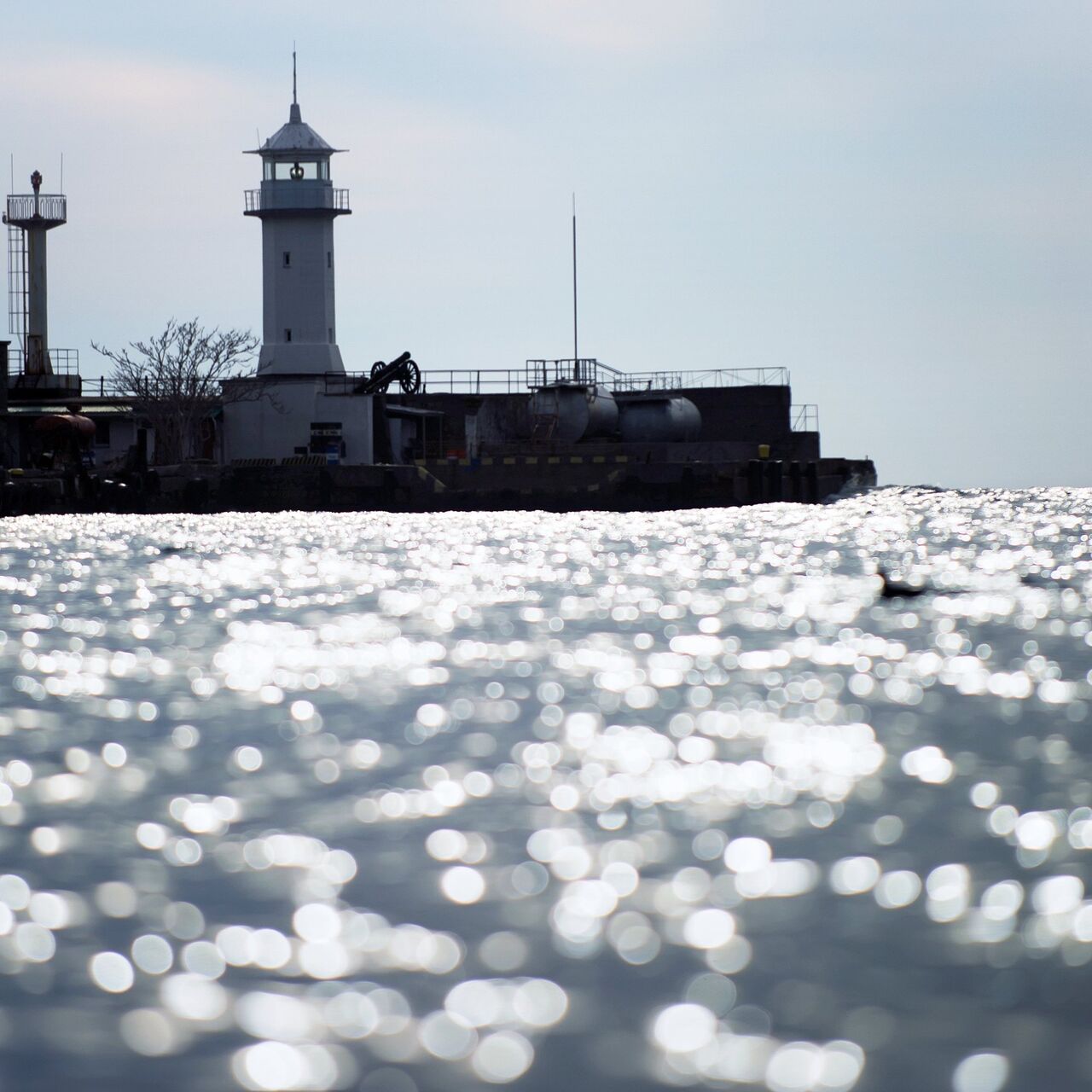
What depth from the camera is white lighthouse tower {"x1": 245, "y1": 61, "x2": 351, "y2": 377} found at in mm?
73438

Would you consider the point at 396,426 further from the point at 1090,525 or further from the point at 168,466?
the point at 1090,525

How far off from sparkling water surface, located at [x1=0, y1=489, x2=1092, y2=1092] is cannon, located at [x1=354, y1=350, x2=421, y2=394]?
48.7 meters

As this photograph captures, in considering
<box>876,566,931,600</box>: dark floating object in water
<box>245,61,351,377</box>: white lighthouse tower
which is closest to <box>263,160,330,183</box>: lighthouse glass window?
<box>245,61,351,377</box>: white lighthouse tower

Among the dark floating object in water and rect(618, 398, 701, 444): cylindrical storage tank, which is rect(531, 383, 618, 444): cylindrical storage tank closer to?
rect(618, 398, 701, 444): cylindrical storage tank

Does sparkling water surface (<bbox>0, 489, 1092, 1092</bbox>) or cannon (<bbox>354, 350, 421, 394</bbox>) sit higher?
cannon (<bbox>354, 350, 421, 394</bbox>)

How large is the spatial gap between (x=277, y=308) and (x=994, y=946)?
69303 millimetres

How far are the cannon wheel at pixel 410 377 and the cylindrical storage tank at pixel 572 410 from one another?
Answer: 5346 millimetres

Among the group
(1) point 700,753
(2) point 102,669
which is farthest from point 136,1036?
(2) point 102,669

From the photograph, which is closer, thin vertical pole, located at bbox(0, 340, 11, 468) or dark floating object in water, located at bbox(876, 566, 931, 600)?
dark floating object in water, located at bbox(876, 566, 931, 600)

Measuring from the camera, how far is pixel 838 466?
245 ft

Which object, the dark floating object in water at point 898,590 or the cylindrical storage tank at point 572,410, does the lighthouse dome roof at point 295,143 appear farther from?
the dark floating object in water at point 898,590

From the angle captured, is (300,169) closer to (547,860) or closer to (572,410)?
(572,410)

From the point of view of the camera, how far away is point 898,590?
89.4ft

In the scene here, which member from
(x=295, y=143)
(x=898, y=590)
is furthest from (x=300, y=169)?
(x=898, y=590)
